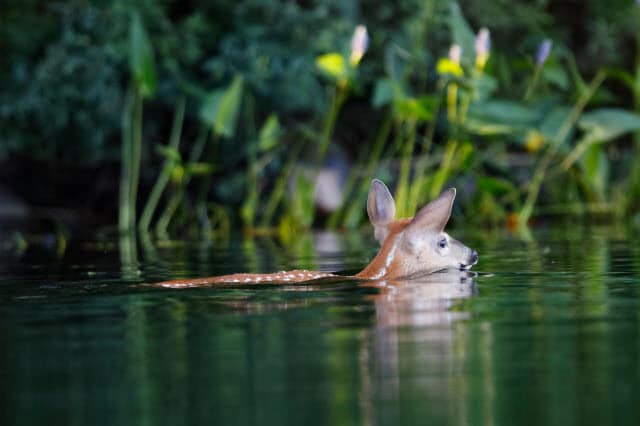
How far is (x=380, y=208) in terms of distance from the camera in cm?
643

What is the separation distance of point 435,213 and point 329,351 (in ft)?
7.06

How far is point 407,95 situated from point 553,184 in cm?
281

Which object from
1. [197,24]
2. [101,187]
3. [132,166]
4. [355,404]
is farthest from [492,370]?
[101,187]

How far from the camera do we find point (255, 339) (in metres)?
4.34

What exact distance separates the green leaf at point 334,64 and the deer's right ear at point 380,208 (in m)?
6.03

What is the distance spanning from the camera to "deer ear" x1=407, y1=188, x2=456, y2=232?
600 cm

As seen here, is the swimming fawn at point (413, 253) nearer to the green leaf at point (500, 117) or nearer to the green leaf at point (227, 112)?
the green leaf at point (500, 117)

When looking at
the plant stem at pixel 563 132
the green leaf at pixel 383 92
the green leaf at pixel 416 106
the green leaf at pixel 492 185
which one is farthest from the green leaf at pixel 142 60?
the plant stem at pixel 563 132

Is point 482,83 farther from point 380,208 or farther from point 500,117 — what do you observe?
point 380,208

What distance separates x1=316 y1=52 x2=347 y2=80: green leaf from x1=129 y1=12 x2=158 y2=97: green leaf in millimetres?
1609

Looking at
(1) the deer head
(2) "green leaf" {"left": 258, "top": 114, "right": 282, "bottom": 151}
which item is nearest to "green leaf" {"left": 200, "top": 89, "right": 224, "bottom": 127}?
(2) "green leaf" {"left": 258, "top": 114, "right": 282, "bottom": 151}

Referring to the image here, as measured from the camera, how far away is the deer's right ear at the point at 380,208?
21.0ft

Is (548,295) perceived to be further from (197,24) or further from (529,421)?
(197,24)

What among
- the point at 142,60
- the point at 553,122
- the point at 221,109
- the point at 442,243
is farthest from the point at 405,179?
the point at 442,243
